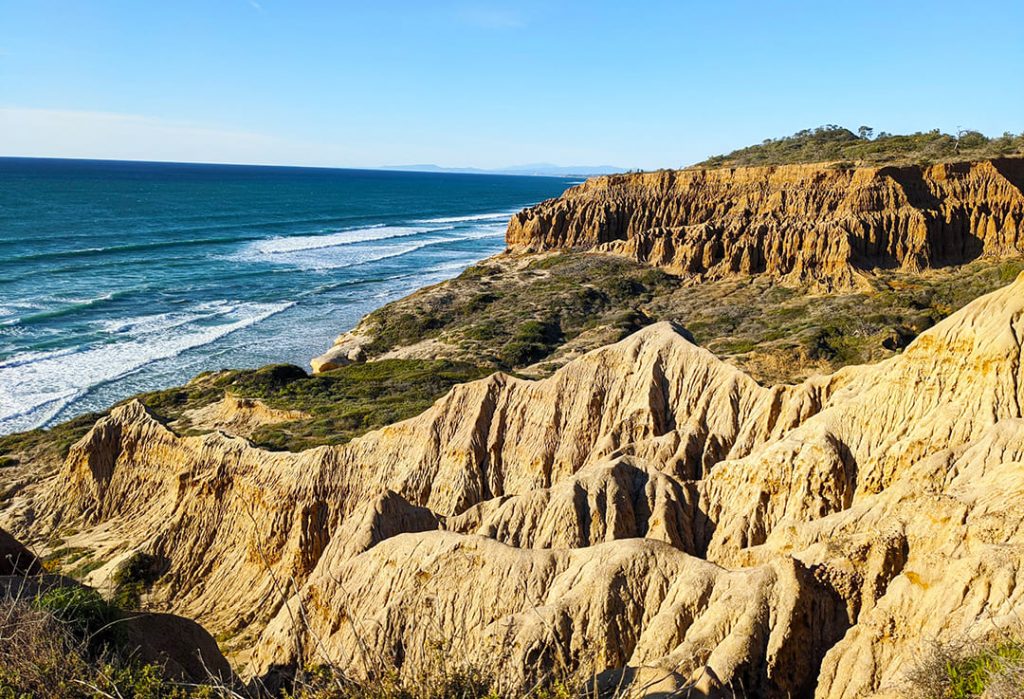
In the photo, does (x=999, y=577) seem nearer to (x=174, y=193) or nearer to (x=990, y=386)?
(x=990, y=386)

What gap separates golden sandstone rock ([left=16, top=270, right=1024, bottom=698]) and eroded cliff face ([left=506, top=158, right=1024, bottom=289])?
133ft

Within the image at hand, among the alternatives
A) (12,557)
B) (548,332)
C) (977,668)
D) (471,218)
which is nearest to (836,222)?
(548,332)

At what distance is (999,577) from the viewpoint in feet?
38.7

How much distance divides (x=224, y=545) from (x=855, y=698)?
18036 millimetres

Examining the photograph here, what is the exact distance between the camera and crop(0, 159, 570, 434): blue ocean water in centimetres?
5475

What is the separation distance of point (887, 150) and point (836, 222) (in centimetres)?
2332

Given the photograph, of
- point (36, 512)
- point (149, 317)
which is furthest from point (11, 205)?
point (36, 512)

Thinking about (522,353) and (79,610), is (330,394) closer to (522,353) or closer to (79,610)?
(522,353)

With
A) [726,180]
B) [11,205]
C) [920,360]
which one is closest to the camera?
[920,360]

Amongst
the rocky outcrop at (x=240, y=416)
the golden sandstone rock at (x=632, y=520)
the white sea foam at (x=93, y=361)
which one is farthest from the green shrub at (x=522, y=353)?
the white sea foam at (x=93, y=361)

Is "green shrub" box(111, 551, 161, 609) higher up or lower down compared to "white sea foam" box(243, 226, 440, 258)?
lower down

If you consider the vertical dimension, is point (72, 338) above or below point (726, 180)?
below

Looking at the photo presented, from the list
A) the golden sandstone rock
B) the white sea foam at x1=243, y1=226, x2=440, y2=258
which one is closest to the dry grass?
the golden sandstone rock

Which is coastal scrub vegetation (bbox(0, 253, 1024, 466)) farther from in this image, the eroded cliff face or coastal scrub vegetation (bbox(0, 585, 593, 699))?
coastal scrub vegetation (bbox(0, 585, 593, 699))
